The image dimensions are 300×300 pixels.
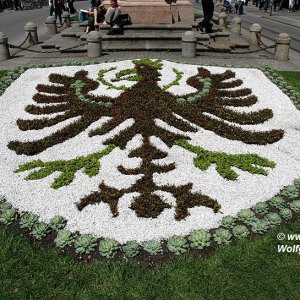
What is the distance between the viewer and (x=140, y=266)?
14.7 ft

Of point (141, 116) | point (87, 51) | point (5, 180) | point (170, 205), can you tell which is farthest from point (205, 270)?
point (87, 51)

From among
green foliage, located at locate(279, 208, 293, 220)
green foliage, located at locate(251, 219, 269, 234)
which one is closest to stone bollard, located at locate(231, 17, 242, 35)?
green foliage, located at locate(279, 208, 293, 220)

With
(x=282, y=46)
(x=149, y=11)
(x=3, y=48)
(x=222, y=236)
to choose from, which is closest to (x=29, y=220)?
(x=222, y=236)

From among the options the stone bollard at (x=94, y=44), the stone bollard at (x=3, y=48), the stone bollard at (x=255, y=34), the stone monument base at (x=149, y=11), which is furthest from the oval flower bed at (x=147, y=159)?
the stone monument base at (x=149, y=11)

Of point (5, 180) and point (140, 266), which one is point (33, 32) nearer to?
point (5, 180)

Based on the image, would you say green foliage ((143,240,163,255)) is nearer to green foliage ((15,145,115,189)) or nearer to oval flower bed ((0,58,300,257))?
oval flower bed ((0,58,300,257))

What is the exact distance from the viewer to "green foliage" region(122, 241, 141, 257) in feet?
15.2

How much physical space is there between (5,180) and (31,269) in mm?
2309

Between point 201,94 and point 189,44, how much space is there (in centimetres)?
502

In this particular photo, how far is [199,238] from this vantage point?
4809mm

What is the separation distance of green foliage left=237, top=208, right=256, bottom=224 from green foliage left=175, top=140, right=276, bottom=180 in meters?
0.94

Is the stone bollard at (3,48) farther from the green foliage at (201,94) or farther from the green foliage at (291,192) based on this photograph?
the green foliage at (291,192)

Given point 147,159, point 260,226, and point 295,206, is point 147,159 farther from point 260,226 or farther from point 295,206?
point 295,206

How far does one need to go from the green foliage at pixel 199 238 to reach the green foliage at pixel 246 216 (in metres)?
0.68
